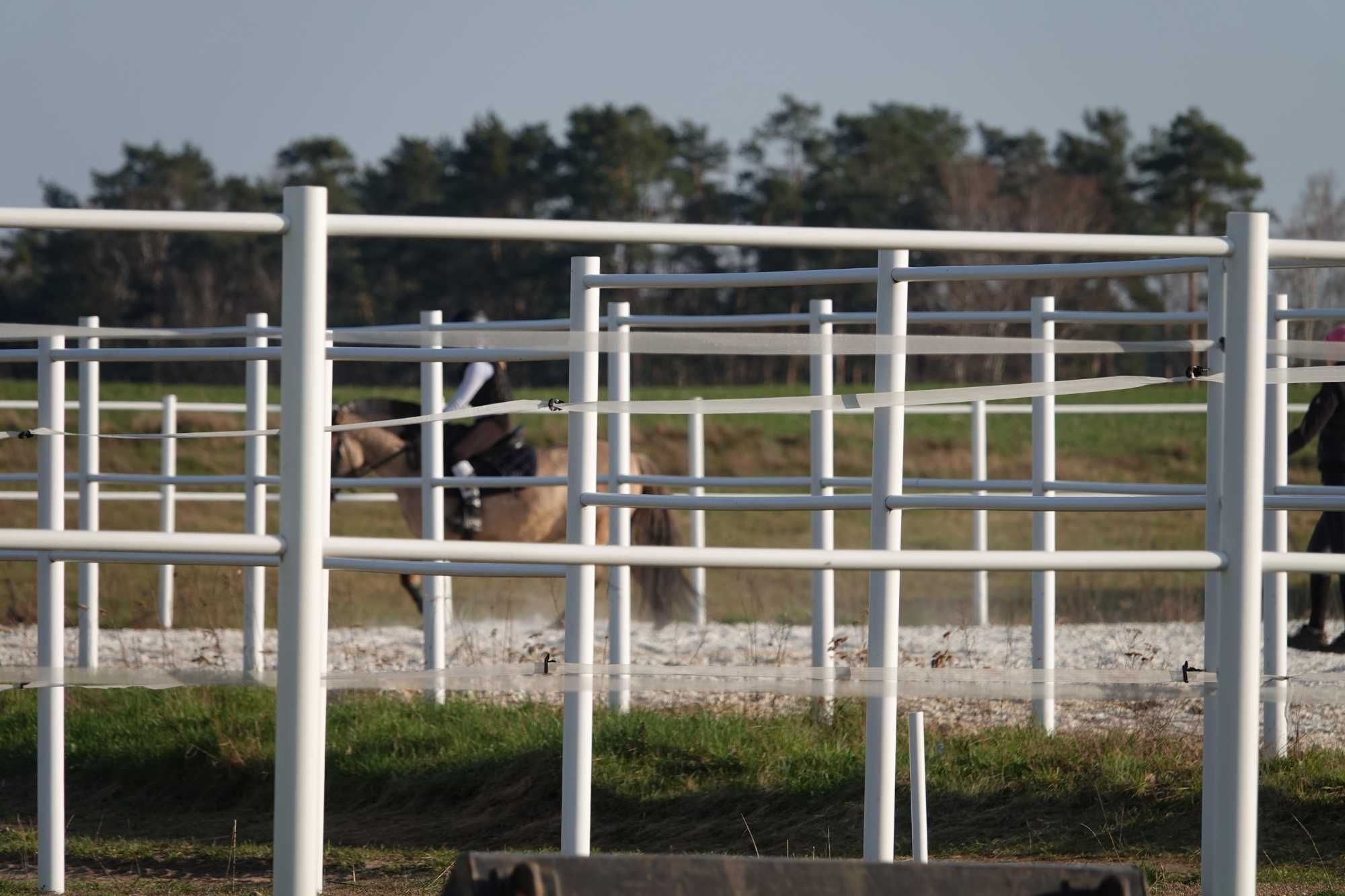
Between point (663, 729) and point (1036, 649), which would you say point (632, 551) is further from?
point (1036, 649)

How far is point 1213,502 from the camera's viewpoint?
9.62ft

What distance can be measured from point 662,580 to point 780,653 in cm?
355

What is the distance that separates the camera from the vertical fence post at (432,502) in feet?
23.3

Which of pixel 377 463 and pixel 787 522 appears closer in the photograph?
pixel 377 463

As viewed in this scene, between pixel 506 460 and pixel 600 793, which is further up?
pixel 506 460

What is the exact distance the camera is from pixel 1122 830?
4.91m

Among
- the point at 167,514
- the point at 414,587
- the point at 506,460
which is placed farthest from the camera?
the point at 414,587

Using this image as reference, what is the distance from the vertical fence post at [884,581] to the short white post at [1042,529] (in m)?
2.47

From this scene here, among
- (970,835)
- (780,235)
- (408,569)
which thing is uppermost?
(780,235)

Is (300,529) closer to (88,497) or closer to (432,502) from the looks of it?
(88,497)

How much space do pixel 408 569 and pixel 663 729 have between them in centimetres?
281

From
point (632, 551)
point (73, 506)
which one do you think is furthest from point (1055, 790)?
point (73, 506)

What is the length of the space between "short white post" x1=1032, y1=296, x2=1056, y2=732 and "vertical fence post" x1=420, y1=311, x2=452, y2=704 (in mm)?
2421

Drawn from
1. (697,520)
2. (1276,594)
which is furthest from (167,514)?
(1276,594)
